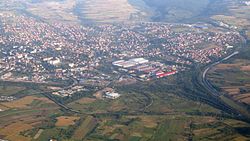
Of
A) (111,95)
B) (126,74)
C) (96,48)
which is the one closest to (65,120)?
(111,95)

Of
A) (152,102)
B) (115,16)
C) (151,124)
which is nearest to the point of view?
(151,124)

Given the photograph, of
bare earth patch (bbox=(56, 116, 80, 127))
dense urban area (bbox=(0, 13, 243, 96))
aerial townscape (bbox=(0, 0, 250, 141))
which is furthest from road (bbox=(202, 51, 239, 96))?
bare earth patch (bbox=(56, 116, 80, 127))

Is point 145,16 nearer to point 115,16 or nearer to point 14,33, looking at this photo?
point 115,16

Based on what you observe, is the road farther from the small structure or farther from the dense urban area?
the small structure

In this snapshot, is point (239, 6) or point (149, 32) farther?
point (239, 6)

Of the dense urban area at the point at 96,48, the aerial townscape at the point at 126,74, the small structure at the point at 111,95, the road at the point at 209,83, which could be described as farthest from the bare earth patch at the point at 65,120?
the road at the point at 209,83

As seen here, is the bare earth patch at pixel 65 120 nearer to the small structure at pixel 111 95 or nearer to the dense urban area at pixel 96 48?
the small structure at pixel 111 95

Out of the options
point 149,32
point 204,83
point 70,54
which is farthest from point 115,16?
point 204,83

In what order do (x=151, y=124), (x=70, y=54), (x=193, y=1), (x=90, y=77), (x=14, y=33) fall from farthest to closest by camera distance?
(x=193, y=1) → (x=14, y=33) → (x=70, y=54) → (x=90, y=77) → (x=151, y=124)
